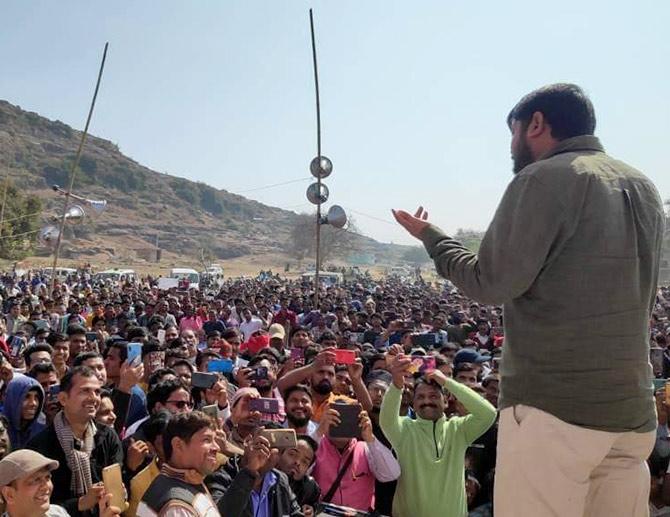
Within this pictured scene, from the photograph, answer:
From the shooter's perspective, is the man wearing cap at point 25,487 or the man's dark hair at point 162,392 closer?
the man wearing cap at point 25,487

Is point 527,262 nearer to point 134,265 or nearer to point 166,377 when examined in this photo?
point 166,377

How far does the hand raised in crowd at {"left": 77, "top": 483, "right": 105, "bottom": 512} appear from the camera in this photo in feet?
10.7

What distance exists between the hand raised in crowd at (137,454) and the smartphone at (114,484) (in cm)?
81

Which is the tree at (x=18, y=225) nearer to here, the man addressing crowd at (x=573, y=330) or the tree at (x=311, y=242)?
the tree at (x=311, y=242)

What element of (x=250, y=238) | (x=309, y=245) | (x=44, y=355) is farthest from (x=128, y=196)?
(x=44, y=355)

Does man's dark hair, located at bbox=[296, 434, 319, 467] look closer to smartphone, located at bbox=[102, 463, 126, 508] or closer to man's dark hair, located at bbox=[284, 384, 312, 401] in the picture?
man's dark hair, located at bbox=[284, 384, 312, 401]

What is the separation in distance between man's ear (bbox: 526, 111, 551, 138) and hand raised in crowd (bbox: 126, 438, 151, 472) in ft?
9.60

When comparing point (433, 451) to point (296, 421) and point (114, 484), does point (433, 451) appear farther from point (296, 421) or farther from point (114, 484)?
point (114, 484)

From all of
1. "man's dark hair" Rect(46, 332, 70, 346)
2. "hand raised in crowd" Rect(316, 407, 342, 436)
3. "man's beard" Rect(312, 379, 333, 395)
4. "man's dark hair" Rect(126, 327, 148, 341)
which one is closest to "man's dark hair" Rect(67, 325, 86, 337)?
"man's dark hair" Rect(46, 332, 70, 346)

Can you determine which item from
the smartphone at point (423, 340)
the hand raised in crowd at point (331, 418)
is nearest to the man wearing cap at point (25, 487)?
the hand raised in crowd at point (331, 418)

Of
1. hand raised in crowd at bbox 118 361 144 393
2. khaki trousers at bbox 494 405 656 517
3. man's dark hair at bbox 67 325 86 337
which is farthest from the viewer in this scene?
man's dark hair at bbox 67 325 86 337

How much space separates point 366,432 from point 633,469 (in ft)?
7.68

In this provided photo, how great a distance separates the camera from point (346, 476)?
428 centimetres

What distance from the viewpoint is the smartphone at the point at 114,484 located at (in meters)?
3.07
